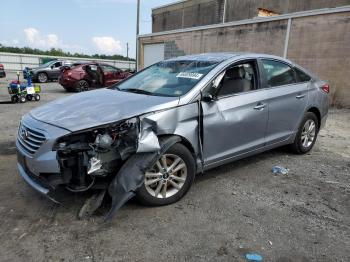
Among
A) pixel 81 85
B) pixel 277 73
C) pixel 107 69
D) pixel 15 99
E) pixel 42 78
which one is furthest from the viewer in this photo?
pixel 42 78

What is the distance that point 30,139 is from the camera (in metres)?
3.02

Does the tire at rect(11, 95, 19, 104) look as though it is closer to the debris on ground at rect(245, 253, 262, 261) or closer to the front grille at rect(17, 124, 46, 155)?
the front grille at rect(17, 124, 46, 155)

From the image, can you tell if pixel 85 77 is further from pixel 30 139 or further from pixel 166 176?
pixel 166 176

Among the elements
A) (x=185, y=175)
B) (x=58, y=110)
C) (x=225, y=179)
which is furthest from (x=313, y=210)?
(x=58, y=110)

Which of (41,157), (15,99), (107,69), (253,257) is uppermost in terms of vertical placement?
(41,157)

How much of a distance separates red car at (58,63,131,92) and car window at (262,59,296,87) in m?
11.4

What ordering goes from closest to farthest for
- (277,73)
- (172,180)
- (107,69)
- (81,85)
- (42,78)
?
(172,180), (277,73), (81,85), (107,69), (42,78)

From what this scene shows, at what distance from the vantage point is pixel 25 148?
3068 millimetres

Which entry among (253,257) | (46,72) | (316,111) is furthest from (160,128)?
(46,72)

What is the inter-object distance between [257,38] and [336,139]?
7830mm

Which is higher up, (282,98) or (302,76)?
(302,76)

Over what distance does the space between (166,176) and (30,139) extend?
141 cm

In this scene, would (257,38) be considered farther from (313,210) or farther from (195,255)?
(195,255)

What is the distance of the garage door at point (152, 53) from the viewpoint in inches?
772
